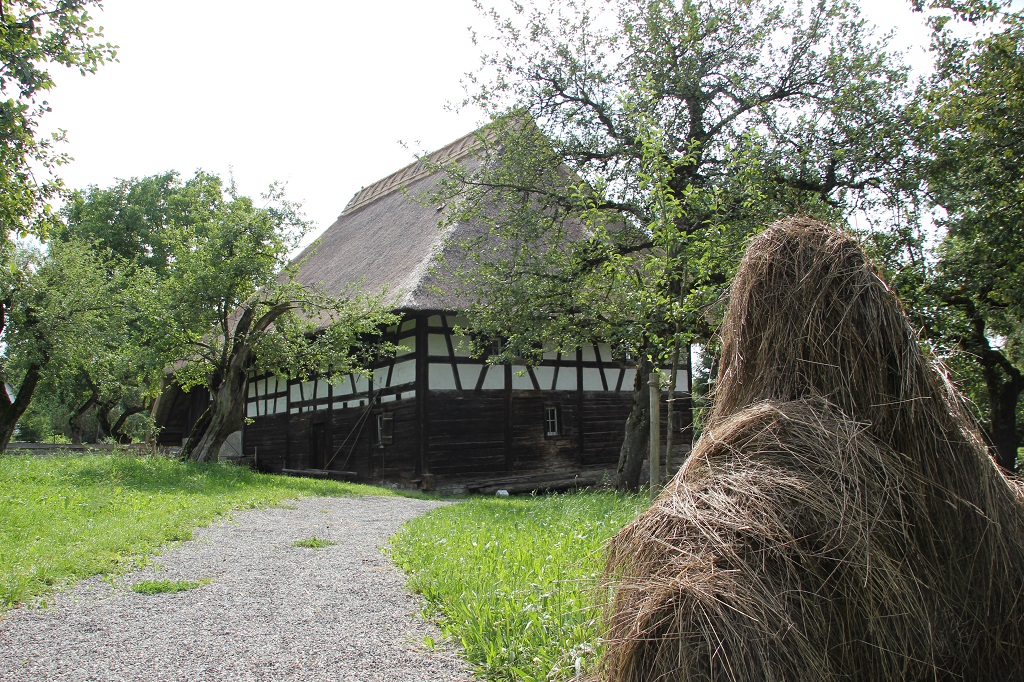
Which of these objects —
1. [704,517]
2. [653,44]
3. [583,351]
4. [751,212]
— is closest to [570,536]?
[704,517]

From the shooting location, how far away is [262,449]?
2267cm

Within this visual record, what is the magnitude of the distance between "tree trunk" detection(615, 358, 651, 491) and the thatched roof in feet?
13.2

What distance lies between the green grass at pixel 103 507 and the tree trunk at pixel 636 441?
15.1 ft

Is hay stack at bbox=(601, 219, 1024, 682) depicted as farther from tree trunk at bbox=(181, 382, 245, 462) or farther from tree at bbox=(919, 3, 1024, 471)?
tree trunk at bbox=(181, 382, 245, 462)

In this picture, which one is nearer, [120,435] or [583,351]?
[583,351]

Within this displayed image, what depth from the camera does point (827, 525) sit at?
9.03ft

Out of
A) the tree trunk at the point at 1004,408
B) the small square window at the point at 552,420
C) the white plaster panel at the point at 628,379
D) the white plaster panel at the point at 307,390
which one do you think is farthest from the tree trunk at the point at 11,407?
the tree trunk at the point at 1004,408

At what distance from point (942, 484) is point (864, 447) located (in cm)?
36

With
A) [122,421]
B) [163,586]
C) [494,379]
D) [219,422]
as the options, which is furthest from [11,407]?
[163,586]

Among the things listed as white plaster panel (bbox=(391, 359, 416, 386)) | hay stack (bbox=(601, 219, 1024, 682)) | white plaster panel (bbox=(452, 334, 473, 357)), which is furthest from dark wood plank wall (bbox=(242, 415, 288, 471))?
hay stack (bbox=(601, 219, 1024, 682))

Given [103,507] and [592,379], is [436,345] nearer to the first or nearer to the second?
[592,379]

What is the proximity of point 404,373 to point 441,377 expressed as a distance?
934 mm

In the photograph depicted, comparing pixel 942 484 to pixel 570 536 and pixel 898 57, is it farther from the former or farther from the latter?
pixel 898 57

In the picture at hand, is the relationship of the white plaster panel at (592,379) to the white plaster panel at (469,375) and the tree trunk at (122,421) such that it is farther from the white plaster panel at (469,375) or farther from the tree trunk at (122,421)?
the tree trunk at (122,421)
